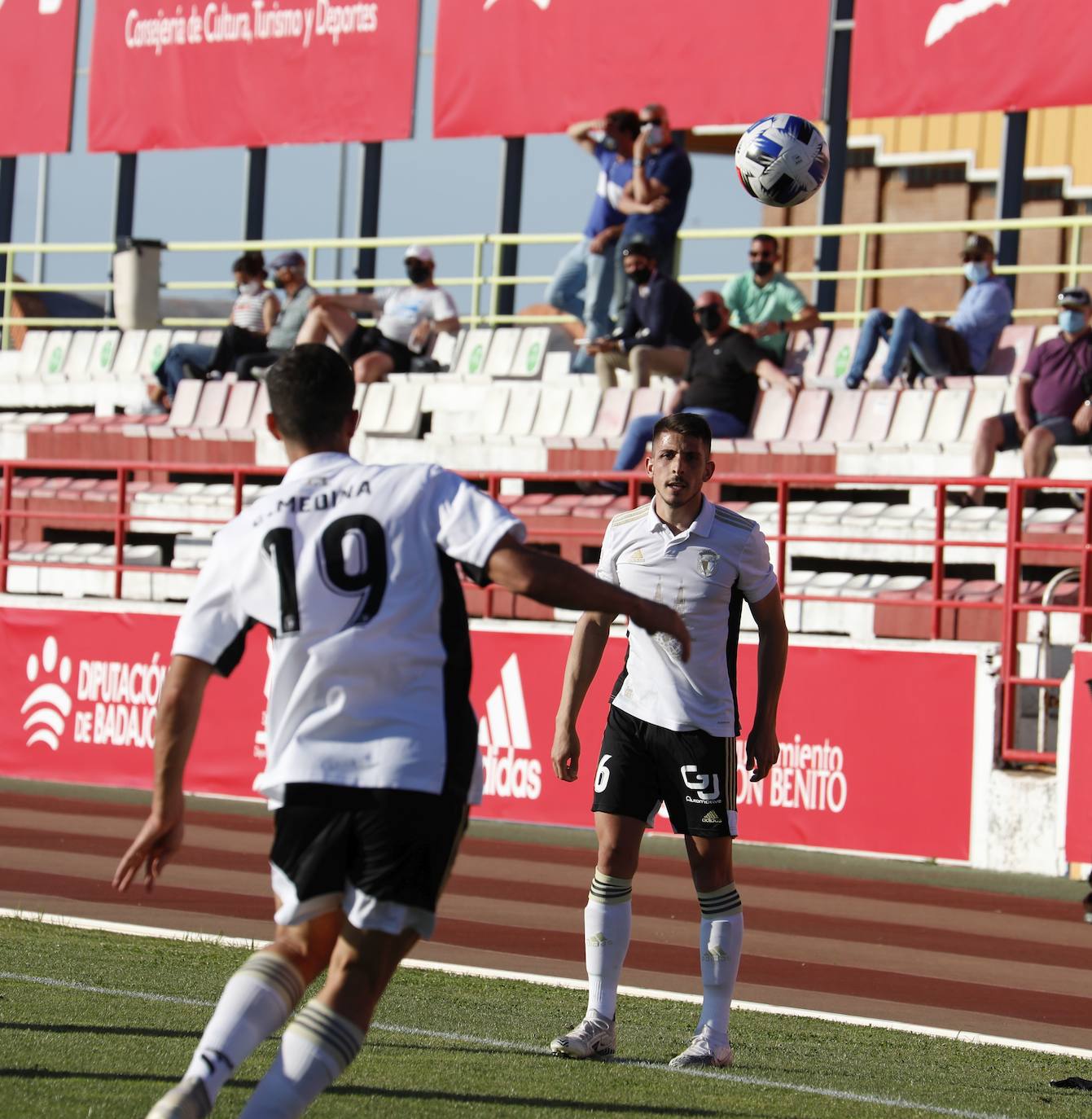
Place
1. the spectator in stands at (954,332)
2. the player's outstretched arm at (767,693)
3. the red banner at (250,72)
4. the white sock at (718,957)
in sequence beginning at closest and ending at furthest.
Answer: the white sock at (718,957) → the player's outstretched arm at (767,693) → the spectator in stands at (954,332) → the red banner at (250,72)

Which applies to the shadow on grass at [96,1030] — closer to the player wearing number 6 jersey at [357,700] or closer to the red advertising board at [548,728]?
the player wearing number 6 jersey at [357,700]

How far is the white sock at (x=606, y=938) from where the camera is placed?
707 centimetres

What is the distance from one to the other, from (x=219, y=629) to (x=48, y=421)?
18839 millimetres

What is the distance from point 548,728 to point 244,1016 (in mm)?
10312

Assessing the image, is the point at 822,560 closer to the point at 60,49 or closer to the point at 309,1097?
the point at 309,1097

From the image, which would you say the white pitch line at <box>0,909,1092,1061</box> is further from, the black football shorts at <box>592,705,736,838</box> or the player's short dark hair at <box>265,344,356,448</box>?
the player's short dark hair at <box>265,344,356,448</box>

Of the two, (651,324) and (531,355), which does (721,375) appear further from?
(531,355)

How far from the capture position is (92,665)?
56.5 ft

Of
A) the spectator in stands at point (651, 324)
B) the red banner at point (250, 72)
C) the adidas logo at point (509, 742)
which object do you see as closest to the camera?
the adidas logo at point (509, 742)

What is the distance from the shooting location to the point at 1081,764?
42.3 feet

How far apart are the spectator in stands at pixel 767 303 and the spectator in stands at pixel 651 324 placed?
426 millimetres

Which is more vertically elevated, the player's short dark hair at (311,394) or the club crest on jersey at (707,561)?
the player's short dark hair at (311,394)

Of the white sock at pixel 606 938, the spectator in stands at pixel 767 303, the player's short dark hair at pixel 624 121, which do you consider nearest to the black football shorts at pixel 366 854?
the white sock at pixel 606 938

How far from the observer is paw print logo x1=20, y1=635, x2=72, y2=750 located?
17438mm
